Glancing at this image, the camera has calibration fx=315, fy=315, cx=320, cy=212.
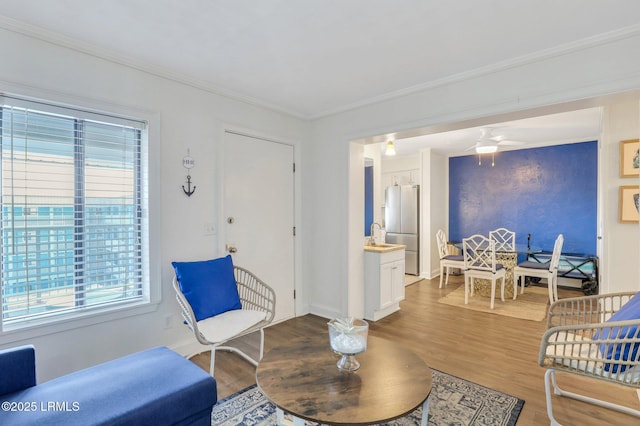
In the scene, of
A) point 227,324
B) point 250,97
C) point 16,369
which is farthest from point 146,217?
point 250,97

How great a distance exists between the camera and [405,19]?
6.45 ft

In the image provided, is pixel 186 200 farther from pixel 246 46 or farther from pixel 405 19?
pixel 405 19

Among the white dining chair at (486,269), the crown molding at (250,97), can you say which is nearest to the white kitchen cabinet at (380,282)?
the white dining chair at (486,269)

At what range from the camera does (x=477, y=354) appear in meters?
2.87

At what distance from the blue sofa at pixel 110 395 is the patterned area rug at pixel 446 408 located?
41cm

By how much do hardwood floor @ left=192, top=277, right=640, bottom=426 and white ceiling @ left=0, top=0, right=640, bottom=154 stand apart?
2478 mm

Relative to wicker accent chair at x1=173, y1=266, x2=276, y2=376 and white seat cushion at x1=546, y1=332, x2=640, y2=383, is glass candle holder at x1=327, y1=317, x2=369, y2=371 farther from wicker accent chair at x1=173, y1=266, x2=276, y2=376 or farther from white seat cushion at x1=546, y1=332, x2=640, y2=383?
white seat cushion at x1=546, y1=332, x2=640, y2=383

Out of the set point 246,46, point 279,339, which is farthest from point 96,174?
point 279,339

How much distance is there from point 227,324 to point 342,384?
122 centimetres

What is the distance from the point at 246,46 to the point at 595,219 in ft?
19.4

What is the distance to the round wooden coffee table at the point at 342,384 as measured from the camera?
4.41ft

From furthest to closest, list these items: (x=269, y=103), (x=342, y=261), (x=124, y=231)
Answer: (x=342, y=261), (x=269, y=103), (x=124, y=231)

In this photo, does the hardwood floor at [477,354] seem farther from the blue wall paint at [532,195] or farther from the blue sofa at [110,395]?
the blue wall paint at [532,195]

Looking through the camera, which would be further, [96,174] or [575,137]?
[575,137]
